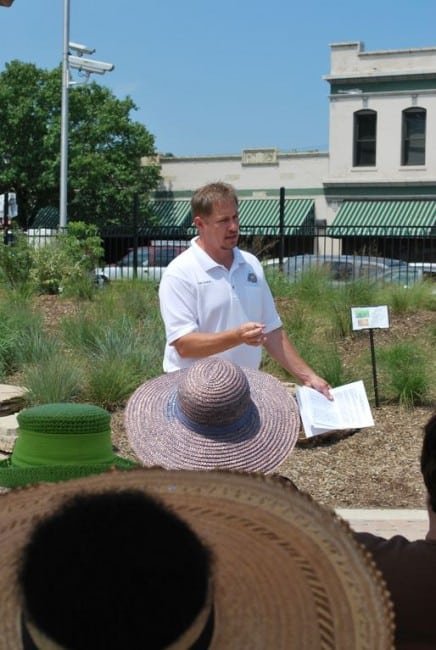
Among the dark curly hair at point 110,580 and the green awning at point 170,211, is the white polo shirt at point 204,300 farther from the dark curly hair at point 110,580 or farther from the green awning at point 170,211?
the green awning at point 170,211

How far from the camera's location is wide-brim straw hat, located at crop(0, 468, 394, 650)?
4.74 ft

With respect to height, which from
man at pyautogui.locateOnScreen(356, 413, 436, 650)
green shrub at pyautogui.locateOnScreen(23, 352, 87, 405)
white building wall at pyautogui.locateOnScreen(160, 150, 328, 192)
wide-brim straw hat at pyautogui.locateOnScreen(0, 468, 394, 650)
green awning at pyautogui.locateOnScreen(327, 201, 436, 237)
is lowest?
green shrub at pyautogui.locateOnScreen(23, 352, 87, 405)

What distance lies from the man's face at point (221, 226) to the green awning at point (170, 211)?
39922mm

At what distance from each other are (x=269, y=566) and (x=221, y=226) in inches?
105

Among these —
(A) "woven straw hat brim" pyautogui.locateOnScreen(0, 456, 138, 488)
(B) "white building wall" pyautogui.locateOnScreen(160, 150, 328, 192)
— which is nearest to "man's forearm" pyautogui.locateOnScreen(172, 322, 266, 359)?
(A) "woven straw hat brim" pyautogui.locateOnScreen(0, 456, 138, 488)

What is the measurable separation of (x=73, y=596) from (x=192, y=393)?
1.69 metres

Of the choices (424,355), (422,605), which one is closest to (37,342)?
(424,355)

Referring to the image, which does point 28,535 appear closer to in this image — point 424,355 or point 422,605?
point 422,605

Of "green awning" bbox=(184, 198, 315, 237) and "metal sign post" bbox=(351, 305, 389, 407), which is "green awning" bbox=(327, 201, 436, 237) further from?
"metal sign post" bbox=(351, 305, 389, 407)

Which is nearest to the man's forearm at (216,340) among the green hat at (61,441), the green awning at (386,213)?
the green hat at (61,441)

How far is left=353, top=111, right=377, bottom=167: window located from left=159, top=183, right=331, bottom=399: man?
36831mm

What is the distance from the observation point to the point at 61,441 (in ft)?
9.80

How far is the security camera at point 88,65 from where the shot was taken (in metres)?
24.5

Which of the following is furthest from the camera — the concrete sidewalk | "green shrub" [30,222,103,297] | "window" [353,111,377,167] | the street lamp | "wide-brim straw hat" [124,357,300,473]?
"window" [353,111,377,167]
